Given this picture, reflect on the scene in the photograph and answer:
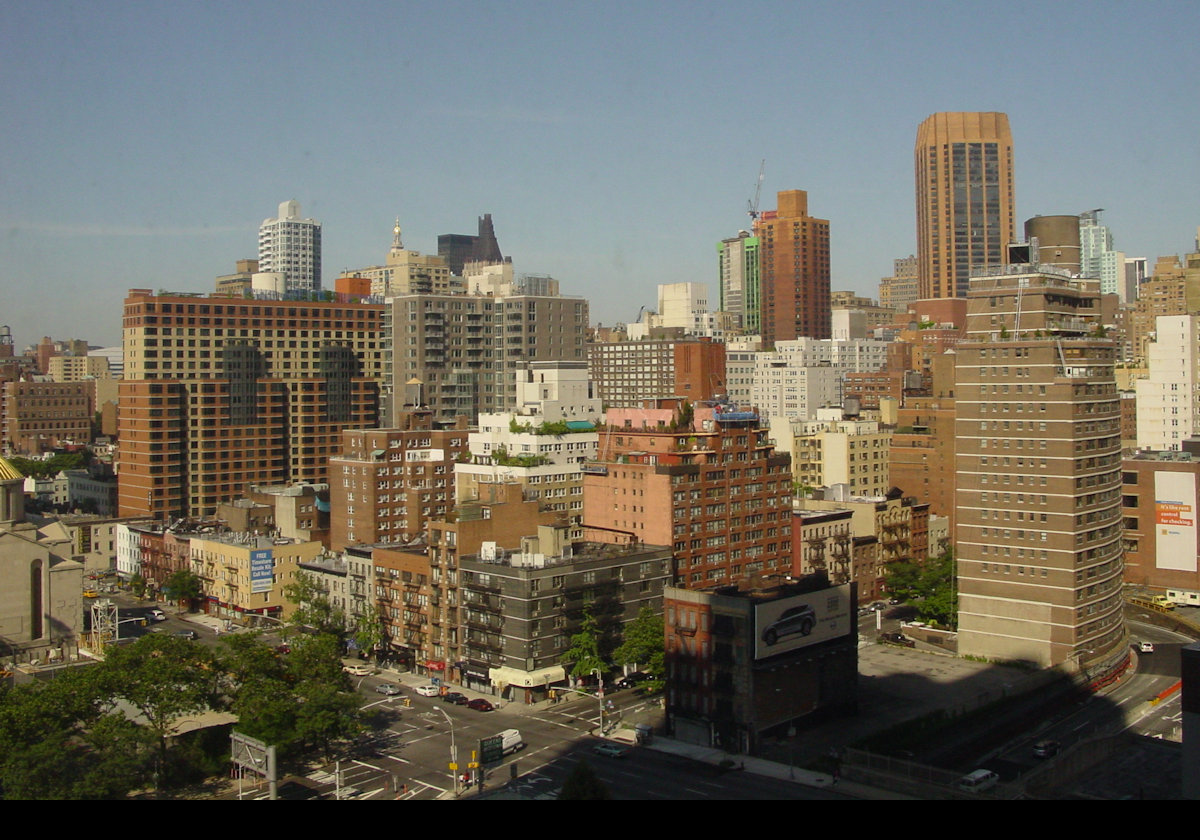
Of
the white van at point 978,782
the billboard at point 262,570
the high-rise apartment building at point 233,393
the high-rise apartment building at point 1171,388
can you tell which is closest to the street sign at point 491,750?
the white van at point 978,782

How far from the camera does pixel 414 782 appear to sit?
24.3m

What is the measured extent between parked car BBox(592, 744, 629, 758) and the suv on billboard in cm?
421

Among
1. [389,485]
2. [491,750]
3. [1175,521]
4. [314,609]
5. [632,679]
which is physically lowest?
[632,679]

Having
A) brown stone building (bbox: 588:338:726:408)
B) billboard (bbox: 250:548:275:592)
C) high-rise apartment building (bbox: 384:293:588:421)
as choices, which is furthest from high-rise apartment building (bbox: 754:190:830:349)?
billboard (bbox: 250:548:275:592)

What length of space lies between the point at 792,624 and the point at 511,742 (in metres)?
7.31

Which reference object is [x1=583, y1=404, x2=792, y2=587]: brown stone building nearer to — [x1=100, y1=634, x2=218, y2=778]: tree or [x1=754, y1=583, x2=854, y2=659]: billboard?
[x1=754, y1=583, x2=854, y2=659]: billboard

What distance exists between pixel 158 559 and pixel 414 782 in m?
27.7

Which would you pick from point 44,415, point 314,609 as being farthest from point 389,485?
point 44,415

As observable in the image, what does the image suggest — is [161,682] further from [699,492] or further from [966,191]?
[966,191]

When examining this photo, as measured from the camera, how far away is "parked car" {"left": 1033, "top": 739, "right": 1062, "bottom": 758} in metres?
26.5

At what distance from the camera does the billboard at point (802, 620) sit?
2677cm

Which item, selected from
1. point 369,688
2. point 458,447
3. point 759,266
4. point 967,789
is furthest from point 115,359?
point 967,789

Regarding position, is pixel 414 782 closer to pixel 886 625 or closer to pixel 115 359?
pixel 886 625

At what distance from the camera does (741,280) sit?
127125 millimetres
